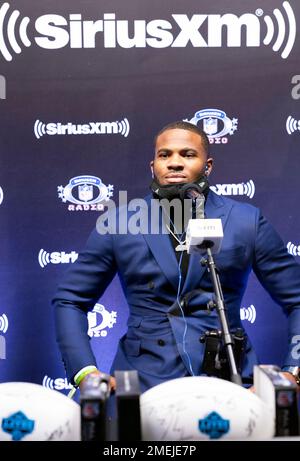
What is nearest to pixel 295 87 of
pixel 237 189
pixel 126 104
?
pixel 237 189

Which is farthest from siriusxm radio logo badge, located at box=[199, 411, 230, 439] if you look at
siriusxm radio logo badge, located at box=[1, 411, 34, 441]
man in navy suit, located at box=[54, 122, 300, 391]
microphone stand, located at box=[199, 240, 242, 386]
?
man in navy suit, located at box=[54, 122, 300, 391]

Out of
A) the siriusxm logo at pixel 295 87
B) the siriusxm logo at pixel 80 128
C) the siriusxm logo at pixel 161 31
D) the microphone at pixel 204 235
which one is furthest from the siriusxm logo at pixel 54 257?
the microphone at pixel 204 235

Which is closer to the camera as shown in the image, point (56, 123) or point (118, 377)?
point (118, 377)

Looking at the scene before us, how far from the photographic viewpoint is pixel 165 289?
10.8 feet

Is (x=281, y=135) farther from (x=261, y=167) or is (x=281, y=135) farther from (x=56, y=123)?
(x=56, y=123)

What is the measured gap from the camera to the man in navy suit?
3211 millimetres

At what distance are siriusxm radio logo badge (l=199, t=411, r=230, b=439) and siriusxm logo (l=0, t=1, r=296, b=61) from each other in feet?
8.94

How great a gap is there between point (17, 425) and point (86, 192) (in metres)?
2.49

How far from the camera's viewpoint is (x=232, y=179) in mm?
4098

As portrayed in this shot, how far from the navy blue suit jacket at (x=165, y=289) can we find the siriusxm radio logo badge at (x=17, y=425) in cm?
144

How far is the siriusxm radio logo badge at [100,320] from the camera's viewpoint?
4.17m
